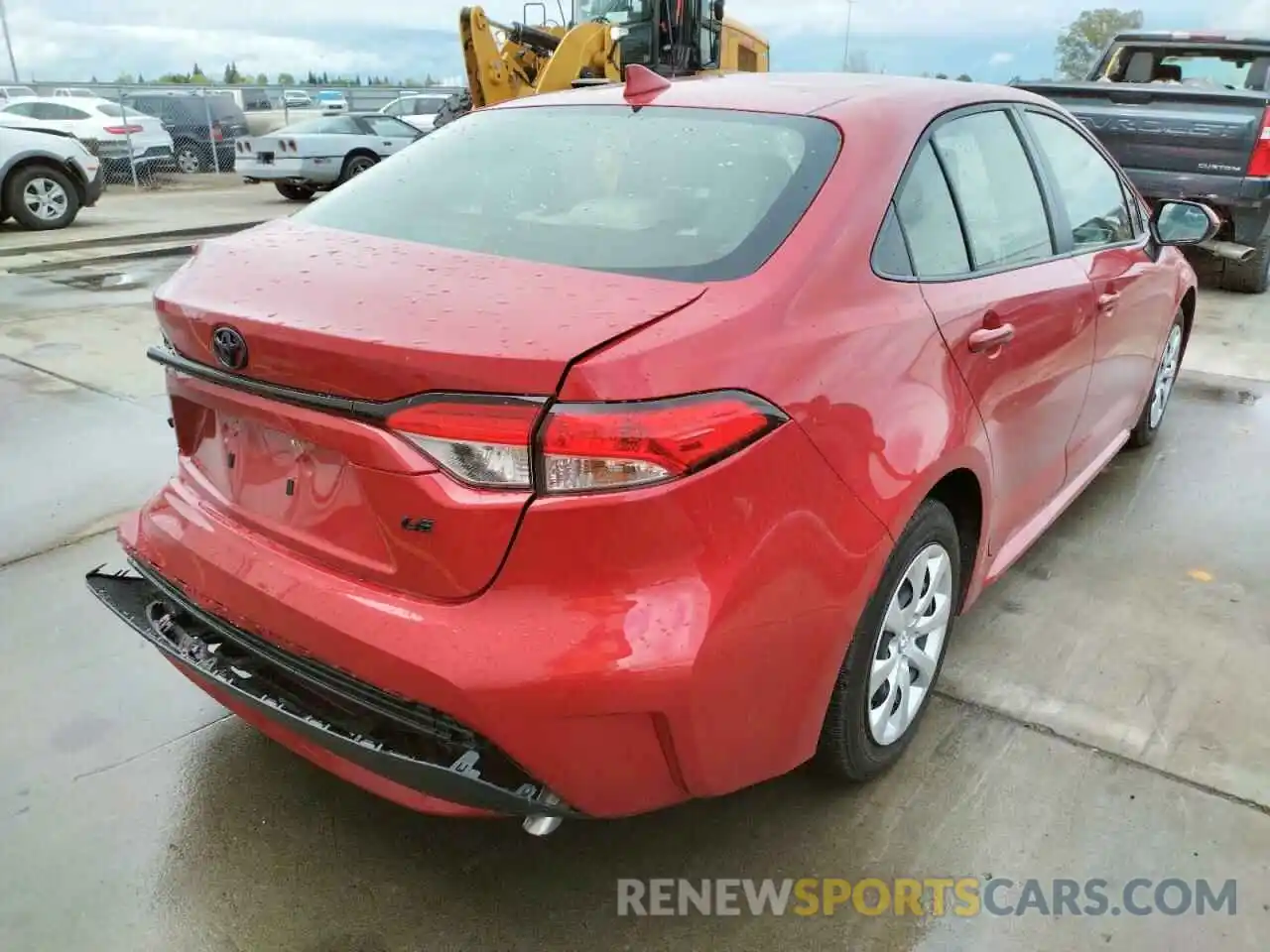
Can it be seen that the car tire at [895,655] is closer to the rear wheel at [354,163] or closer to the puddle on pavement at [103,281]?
the puddle on pavement at [103,281]

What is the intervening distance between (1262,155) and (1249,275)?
1.76m

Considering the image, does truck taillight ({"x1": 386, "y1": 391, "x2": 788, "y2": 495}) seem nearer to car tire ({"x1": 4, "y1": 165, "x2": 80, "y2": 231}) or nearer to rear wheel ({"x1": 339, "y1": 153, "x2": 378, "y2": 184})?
car tire ({"x1": 4, "y1": 165, "x2": 80, "y2": 231})

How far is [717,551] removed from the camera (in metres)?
1.77

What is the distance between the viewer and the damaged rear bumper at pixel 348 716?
5.99ft

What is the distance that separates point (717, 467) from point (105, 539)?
2.99 meters

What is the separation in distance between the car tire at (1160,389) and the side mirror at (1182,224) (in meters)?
0.63

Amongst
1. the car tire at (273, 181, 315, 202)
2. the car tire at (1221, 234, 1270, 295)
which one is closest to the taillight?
the car tire at (1221, 234, 1270, 295)

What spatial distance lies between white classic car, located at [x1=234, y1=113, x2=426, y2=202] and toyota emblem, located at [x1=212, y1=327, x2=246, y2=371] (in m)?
15.3

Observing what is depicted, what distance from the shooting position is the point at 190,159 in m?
21.0

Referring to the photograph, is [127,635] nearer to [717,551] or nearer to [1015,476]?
[717,551]

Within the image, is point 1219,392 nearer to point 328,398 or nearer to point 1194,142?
point 1194,142

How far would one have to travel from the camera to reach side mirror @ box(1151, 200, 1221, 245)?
3.88 m

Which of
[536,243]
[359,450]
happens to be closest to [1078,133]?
[536,243]

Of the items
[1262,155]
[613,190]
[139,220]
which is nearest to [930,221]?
[613,190]
